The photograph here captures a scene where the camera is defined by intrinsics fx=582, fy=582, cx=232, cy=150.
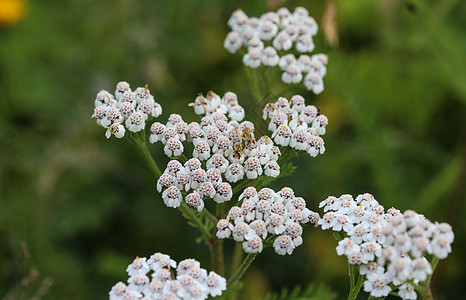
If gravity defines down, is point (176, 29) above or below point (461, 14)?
below

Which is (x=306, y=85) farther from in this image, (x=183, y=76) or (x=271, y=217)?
(x=183, y=76)

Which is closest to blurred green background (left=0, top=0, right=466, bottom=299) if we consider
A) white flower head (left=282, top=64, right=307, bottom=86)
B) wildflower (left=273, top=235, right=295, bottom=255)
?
white flower head (left=282, top=64, right=307, bottom=86)

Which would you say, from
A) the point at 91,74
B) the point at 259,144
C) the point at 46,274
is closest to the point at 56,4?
the point at 91,74

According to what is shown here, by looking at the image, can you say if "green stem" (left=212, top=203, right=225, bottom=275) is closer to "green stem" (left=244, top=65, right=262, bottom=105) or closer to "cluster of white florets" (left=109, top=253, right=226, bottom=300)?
"cluster of white florets" (left=109, top=253, right=226, bottom=300)

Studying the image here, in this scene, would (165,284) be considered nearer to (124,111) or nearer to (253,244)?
(253,244)

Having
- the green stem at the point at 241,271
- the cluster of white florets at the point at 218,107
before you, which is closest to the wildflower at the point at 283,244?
the green stem at the point at 241,271

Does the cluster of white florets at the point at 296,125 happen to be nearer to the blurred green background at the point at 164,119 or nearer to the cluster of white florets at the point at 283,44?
the cluster of white florets at the point at 283,44

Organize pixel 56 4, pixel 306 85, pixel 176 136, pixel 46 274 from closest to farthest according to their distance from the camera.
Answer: pixel 176 136 → pixel 306 85 → pixel 46 274 → pixel 56 4

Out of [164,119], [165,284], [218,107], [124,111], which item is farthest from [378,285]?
[164,119]
